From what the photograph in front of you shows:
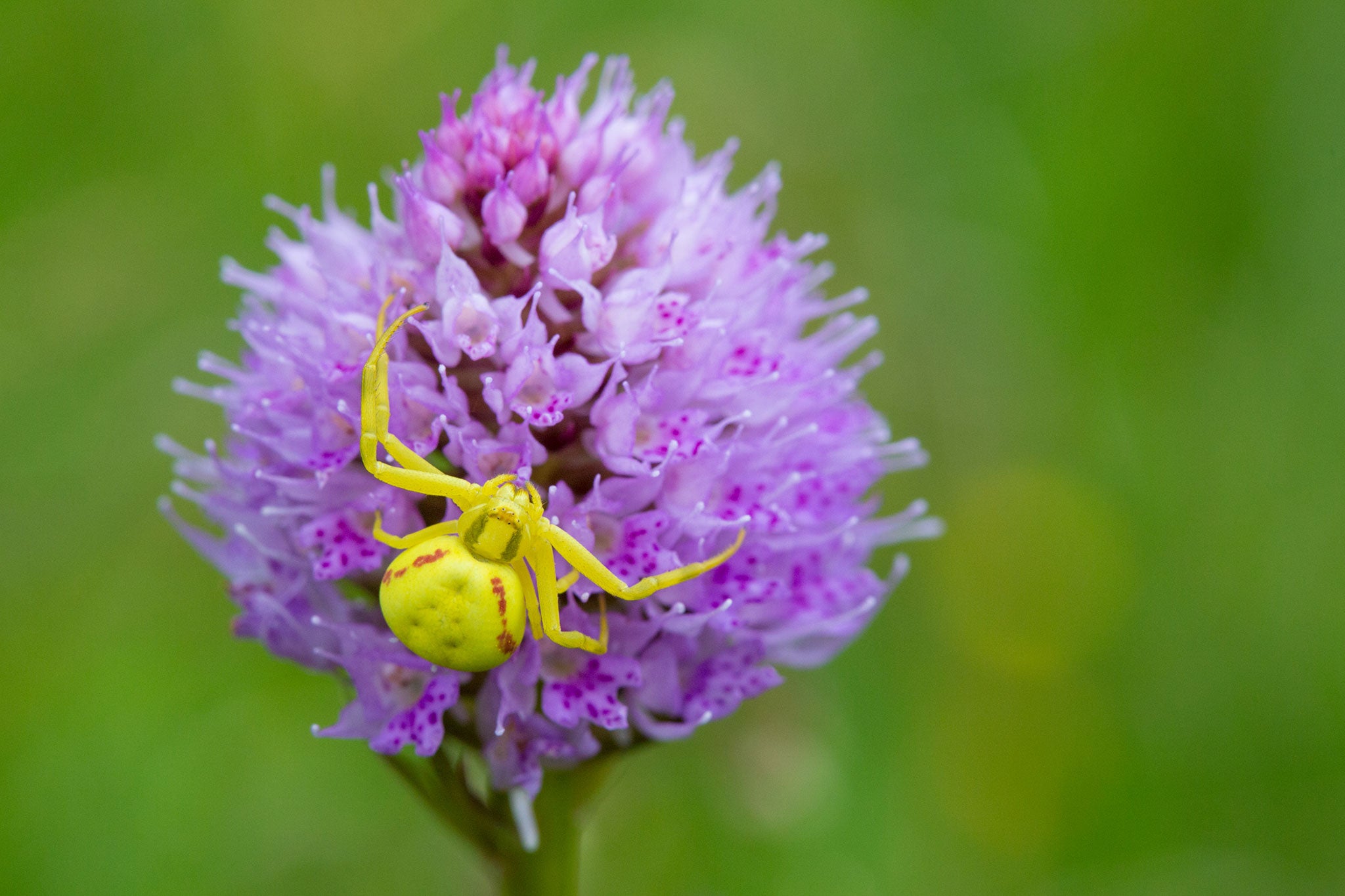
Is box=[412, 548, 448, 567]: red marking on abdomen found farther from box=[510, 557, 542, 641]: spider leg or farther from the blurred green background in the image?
the blurred green background

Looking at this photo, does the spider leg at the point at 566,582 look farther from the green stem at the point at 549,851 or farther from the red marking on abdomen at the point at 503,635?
the green stem at the point at 549,851

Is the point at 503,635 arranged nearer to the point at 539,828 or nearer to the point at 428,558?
the point at 428,558

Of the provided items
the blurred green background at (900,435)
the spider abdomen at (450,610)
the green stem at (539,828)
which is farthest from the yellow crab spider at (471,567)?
the blurred green background at (900,435)

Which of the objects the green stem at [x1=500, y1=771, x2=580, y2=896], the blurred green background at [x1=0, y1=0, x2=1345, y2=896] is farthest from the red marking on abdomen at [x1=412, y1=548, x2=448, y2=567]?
the blurred green background at [x1=0, y1=0, x2=1345, y2=896]

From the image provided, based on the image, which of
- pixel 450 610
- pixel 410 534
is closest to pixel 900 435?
pixel 410 534

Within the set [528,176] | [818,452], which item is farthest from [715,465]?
[528,176]

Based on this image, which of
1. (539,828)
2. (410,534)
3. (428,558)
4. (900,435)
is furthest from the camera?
(900,435)
